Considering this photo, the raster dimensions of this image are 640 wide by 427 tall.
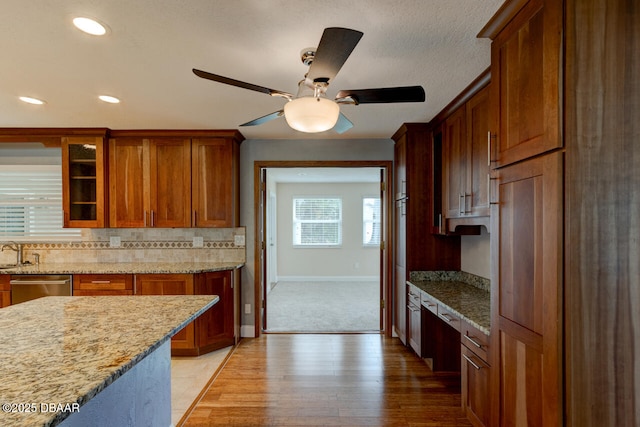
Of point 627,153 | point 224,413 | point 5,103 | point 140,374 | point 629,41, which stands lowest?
point 224,413

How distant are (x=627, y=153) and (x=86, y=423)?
2.21 m

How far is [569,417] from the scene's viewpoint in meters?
1.21

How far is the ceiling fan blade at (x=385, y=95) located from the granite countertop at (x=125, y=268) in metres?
2.41

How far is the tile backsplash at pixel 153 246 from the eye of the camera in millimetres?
3816

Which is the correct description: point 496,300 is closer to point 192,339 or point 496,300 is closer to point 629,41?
point 629,41

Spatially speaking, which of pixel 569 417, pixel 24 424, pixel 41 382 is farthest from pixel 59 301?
pixel 569 417

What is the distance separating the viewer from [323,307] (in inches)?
206

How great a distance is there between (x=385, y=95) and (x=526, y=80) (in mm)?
632

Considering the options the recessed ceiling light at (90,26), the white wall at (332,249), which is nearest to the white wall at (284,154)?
the recessed ceiling light at (90,26)

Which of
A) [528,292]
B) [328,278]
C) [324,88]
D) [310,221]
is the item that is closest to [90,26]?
[324,88]

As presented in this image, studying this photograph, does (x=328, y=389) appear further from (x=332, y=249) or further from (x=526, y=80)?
(x=332, y=249)

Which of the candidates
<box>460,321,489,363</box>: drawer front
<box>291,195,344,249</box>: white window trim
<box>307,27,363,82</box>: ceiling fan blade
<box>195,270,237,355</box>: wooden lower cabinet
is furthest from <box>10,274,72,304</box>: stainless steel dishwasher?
<box>291,195,344,249</box>: white window trim

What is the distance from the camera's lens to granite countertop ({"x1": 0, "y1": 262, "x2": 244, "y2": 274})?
10.6 ft

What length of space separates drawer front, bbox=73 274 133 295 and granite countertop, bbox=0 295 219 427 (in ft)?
4.51
